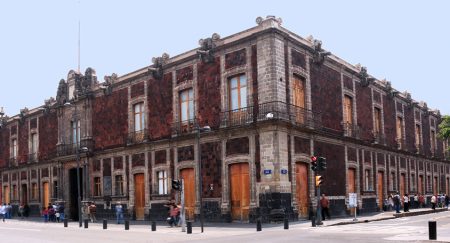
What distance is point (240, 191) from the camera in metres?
28.6

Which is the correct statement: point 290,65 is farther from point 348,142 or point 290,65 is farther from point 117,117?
point 117,117

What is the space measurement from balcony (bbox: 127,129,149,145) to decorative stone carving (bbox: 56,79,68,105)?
969 centimetres

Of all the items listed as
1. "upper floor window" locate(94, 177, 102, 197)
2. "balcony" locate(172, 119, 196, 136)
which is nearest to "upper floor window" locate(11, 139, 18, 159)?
"upper floor window" locate(94, 177, 102, 197)

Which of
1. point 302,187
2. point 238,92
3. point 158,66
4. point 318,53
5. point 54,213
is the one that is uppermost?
point 318,53

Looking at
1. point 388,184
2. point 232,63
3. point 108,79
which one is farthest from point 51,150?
point 388,184

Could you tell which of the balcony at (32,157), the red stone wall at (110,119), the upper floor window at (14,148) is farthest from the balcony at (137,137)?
the upper floor window at (14,148)

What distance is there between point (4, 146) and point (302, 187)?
33.9m

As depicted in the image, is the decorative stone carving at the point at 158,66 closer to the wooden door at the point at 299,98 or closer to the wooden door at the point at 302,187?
the wooden door at the point at 299,98

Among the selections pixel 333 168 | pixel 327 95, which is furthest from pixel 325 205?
pixel 327 95

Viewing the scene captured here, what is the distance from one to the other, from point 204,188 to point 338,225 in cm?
813

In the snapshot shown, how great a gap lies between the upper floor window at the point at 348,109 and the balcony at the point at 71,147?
57.6ft

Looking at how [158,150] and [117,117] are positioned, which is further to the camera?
[117,117]

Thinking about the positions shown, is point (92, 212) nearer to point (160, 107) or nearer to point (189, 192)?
point (189, 192)

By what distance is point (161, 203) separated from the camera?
3312cm
